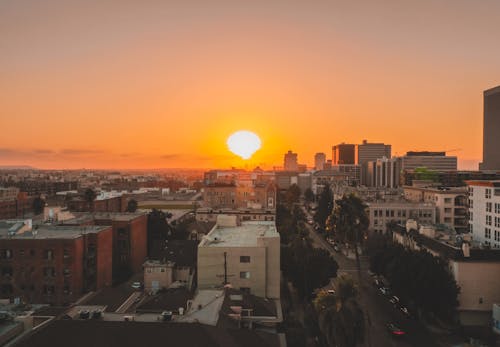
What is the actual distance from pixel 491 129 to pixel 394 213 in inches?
5246

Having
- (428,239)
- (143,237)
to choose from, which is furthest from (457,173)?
(143,237)

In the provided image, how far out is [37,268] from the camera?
39625 millimetres

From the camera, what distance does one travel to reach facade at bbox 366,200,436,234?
7444cm

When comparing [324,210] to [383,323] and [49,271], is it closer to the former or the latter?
[383,323]

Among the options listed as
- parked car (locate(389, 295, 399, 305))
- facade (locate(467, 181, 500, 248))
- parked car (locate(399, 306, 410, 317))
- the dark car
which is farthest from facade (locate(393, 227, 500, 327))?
facade (locate(467, 181, 500, 248))

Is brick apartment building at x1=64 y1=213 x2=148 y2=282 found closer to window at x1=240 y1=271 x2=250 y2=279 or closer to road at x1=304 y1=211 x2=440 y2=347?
window at x1=240 y1=271 x2=250 y2=279

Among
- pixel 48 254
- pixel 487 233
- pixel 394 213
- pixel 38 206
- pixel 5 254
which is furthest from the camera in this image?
pixel 38 206

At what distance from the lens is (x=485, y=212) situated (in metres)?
51.8

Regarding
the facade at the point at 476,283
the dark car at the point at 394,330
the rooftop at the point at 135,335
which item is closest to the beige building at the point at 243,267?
the dark car at the point at 394,330

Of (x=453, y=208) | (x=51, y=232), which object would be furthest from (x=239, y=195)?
Result: (x=51, y=232)

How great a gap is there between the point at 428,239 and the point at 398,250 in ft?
11.5

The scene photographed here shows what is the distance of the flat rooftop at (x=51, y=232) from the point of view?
4138 centimetres

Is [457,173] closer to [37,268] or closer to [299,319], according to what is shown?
[299,319]

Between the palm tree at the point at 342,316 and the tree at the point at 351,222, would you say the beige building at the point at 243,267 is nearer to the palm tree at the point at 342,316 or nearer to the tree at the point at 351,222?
the tree at the point at 351,222
